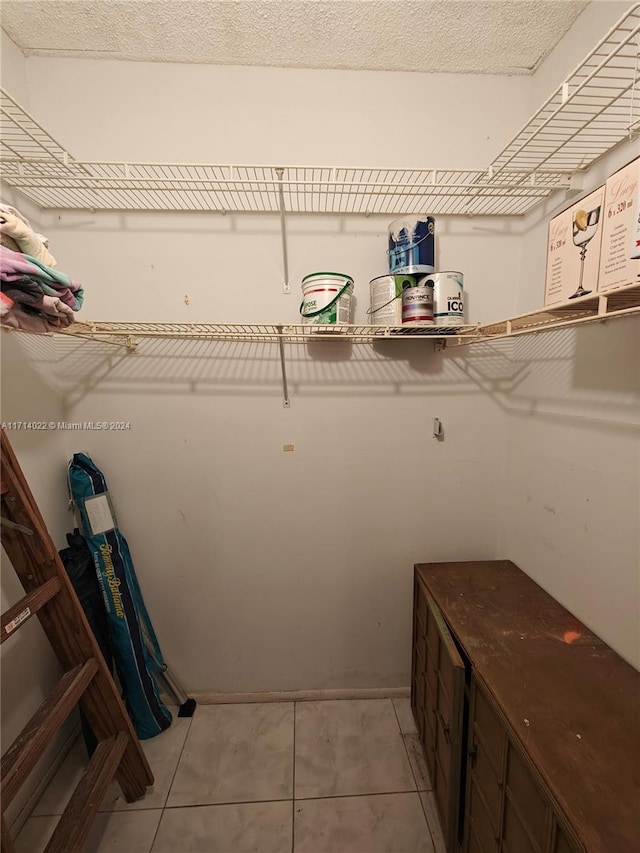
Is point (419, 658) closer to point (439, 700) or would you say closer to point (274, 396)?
point (439, 700)

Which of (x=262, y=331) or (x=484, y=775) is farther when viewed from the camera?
(x=262, y=331)

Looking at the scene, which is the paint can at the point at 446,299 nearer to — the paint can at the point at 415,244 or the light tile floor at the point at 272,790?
the paint can at the point at 415,244

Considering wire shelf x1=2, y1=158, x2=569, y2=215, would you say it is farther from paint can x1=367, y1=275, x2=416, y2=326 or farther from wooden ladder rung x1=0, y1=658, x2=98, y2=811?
wooden ladder rung x1=0, y1=658, x2=98, y2=811

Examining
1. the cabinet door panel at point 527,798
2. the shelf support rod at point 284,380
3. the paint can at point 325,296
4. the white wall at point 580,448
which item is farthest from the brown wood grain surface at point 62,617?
the white wall at point 580,448

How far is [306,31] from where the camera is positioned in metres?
1.11

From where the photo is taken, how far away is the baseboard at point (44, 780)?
111 centimetres

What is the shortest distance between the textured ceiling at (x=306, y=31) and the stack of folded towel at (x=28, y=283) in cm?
78

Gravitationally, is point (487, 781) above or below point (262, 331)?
below

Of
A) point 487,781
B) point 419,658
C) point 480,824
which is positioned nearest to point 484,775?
point 487,781

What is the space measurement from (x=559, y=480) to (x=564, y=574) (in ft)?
1.00

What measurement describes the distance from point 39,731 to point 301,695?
41.0 inches

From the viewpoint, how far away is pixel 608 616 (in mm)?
974

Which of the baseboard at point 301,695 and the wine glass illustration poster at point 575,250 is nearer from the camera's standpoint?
the wine glass illustration poster at point 575,250

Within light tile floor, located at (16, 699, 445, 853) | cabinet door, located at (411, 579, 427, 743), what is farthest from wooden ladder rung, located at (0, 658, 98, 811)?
cabinet door, located at (411, 579, 427, 743)
